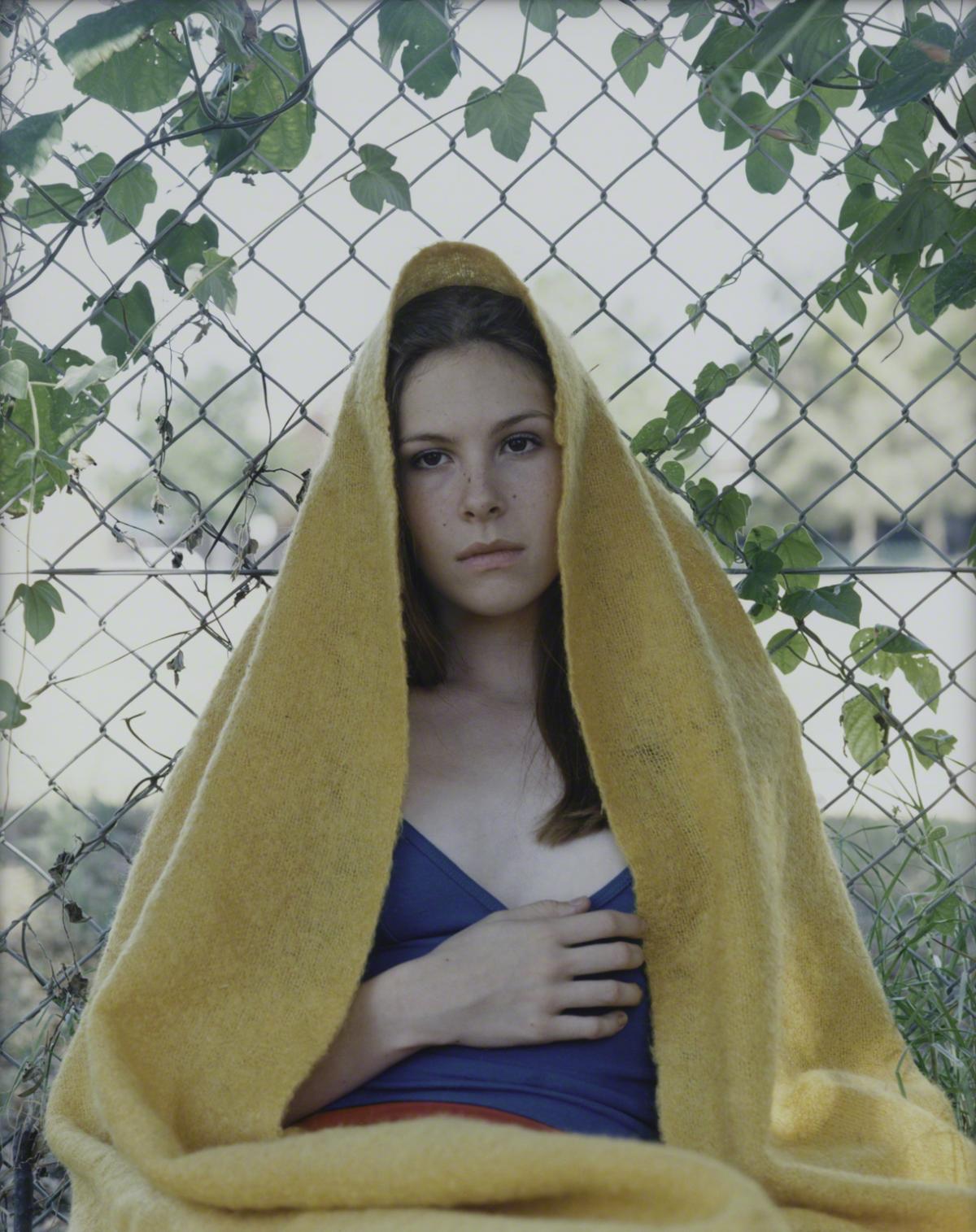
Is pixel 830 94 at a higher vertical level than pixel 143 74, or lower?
higher

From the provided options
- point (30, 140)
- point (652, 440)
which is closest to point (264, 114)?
point (30, 140)

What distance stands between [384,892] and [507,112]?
0.97m

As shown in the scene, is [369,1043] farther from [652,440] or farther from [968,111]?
[968,111]

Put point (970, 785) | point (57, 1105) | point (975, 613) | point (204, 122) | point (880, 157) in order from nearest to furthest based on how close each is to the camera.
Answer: point (57, 1105) < point (204, 122) < point (880, 157) < point (970, 785) < point (975, 613)

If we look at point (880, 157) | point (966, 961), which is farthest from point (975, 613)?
point (880, 157)

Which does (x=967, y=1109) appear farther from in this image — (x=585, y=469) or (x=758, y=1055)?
(x=585, y=469)

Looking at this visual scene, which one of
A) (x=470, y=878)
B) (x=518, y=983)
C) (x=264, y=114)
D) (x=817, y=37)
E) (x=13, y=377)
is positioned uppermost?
(x=817, y=37)

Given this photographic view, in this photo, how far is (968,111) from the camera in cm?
152

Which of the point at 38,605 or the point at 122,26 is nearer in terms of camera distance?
the point at 122,26

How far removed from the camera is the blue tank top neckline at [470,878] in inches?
48.8

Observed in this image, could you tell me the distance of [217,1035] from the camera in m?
1.14

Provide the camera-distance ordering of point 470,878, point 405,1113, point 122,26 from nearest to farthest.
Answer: point 405,1113
point 470,878
point 122,26

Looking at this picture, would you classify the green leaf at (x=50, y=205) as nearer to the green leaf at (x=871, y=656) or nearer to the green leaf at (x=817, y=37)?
the green leaf at (x=817, y=37)

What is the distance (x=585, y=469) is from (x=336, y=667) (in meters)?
0.35
